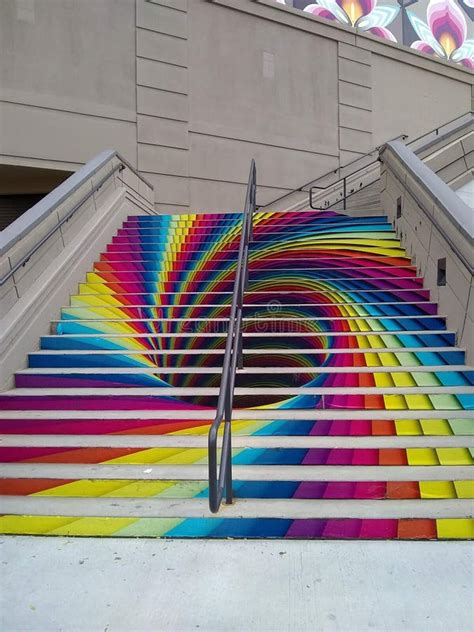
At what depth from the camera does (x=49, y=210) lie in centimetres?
556

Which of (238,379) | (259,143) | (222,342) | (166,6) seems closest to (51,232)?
(222,342)

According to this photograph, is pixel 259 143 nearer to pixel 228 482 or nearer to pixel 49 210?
pixel 49 210

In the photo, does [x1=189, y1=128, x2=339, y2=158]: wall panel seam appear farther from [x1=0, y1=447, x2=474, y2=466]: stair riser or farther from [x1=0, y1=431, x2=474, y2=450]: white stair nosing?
[x1=0, y1=447, x2=474, y2=466]: stair riser

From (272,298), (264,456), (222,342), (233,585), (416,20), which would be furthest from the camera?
(416,20)

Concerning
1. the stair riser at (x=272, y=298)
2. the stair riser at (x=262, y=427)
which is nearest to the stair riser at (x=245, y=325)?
the stair riser at (x=272, y=298)

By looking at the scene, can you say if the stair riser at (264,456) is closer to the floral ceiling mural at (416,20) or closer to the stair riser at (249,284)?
the stair riser at (249,284)

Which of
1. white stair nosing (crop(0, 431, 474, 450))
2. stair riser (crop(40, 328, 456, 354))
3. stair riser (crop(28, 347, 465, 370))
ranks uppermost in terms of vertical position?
stair riser (crop(40, 328, 456, 354))

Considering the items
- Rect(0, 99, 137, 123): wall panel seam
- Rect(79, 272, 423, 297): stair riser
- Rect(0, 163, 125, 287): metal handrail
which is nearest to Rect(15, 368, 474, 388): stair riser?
Rect(0, 163, 125, 287): metal handrail

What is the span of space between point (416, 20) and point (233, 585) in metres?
17.3

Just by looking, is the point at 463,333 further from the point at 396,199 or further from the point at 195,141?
the point at 195,141

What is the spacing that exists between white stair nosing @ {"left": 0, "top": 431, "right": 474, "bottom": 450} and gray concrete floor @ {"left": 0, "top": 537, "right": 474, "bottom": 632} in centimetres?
81

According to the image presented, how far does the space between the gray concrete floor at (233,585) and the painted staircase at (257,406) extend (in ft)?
0.51

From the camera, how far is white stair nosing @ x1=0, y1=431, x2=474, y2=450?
352 cm

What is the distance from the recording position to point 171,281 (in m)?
6.02
